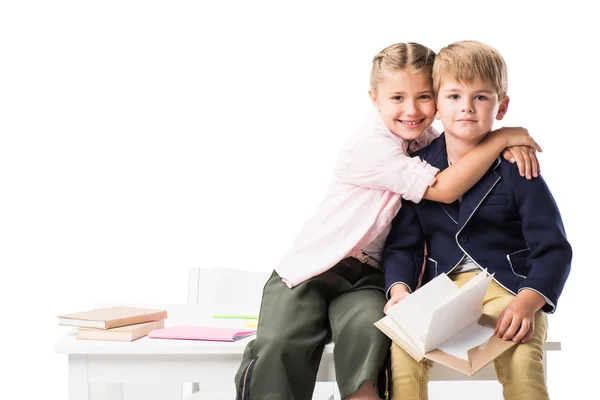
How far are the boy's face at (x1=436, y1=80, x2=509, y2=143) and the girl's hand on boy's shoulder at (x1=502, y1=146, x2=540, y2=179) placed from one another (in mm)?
75

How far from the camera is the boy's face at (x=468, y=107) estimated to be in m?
1.88

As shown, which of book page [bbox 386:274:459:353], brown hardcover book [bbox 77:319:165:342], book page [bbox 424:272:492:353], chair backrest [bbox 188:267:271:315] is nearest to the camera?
book page [bbox 424:272:492:353]

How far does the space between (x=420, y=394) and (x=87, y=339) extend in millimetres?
784

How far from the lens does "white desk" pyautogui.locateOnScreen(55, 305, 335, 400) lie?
1885 mm

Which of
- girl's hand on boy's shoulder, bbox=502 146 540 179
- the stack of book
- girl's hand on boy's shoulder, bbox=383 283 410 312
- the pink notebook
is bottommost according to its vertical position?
the pink notebook

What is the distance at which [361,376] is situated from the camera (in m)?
1.74

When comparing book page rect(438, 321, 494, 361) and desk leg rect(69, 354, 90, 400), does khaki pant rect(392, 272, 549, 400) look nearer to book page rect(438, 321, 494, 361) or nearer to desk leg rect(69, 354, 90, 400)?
book page rect(438, 321, 494, 361)

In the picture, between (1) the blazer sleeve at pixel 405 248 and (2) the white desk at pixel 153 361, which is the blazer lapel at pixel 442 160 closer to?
(1) the blazer sleeve at pixel 405 248

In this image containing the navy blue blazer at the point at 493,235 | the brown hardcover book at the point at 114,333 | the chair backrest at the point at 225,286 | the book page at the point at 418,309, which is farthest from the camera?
the chair backrest at the point at 225,286

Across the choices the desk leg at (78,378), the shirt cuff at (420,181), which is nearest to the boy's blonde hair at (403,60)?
the shirt cuff at (420,181)

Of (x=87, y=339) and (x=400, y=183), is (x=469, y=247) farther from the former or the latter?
(x=87, y=339)

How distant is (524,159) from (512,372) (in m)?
0.50

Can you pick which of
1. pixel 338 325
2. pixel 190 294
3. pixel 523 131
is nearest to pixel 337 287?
pixel 338 325

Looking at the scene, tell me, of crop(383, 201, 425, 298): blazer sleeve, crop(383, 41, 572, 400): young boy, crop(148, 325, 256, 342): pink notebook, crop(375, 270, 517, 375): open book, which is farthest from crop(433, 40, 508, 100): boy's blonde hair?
crop(148, 325, 256, 342): pink notebook
